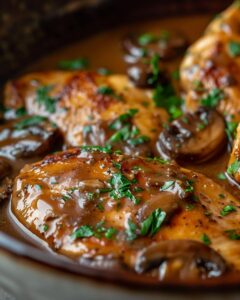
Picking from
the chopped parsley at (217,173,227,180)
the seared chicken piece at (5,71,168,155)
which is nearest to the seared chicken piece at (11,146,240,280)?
the chopped parsley at (217,173,227,180)

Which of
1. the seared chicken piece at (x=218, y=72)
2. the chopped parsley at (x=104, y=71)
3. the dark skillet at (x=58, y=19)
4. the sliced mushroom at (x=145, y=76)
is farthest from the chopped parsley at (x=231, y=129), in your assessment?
the dark skillet at (x=58, y=19)

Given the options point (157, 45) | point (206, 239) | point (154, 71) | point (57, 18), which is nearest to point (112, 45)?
point (157, 45)

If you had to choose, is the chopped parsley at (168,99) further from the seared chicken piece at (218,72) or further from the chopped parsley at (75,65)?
the chopped parsley at (75,65)

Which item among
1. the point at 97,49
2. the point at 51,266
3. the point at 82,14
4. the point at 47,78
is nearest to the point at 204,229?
the point at 51,266

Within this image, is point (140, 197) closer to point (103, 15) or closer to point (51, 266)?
point (51, 266)

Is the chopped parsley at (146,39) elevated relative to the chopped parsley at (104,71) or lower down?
elevated

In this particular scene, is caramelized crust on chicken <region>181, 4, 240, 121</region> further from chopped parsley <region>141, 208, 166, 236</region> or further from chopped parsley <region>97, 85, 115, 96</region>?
chopped parsley <region>141, 208, 166, 236</region>
